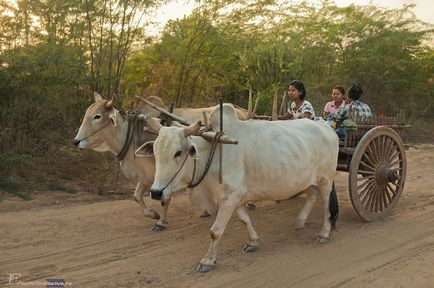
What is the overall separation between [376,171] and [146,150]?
10.1 ft

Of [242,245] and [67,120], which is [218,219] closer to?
[242,245]

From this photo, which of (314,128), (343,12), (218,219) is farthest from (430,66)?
(218,219)

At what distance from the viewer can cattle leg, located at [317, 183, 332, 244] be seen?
4.95m

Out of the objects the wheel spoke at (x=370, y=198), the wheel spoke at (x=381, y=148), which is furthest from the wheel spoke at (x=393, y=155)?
the wheel spoke at (x=370, y=198)

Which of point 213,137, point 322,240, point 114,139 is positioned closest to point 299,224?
point 322,240

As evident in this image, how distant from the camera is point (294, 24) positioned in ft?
54.2

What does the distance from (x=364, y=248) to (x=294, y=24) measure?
1304 cm

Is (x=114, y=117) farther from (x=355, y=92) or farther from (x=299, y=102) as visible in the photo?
(x=355, y=92)

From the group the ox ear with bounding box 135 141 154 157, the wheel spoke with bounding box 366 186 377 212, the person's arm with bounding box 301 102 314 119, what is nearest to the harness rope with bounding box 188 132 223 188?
the ox ear with bounding box 135 141 154 157

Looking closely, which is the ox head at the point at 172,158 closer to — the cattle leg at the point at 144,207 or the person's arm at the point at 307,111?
the cattle leg at the point at 144,207

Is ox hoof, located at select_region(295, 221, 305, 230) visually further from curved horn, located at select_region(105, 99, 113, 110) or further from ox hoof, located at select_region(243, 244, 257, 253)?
curved horn, located at select_region(105, 99, 113, 110)

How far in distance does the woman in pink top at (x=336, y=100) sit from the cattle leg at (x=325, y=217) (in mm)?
1692

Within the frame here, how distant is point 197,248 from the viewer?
471cm

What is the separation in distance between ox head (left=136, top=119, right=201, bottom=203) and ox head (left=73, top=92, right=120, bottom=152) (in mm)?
1597
